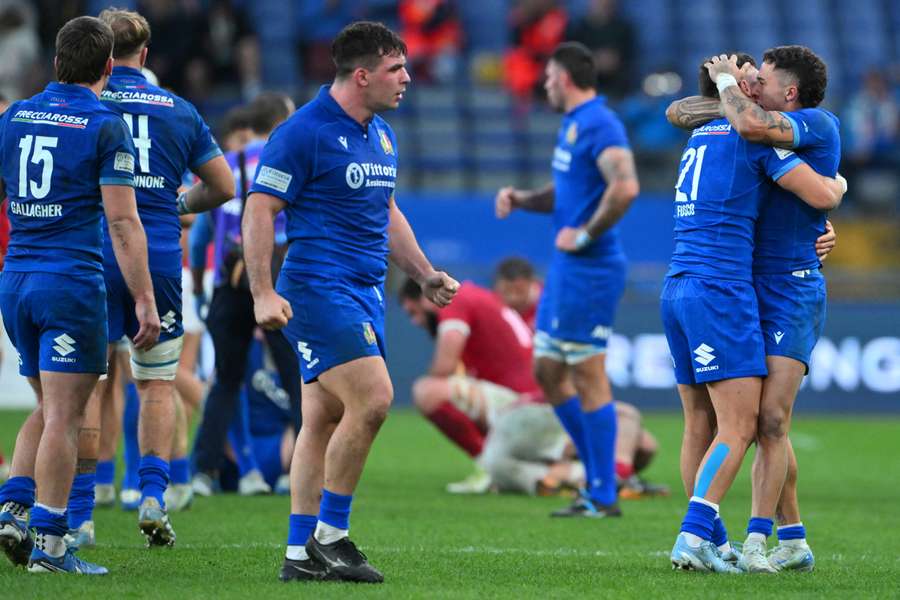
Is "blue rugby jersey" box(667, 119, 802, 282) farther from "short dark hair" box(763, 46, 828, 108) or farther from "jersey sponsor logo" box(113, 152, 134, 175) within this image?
→ "jersey sponsor logo" box(113, 152, 134, 175)

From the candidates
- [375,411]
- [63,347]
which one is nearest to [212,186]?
[63,347]

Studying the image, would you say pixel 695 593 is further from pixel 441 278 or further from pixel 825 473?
pixel 825 473

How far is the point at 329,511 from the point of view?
5.97 metres

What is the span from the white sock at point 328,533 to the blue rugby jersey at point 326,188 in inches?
38.2

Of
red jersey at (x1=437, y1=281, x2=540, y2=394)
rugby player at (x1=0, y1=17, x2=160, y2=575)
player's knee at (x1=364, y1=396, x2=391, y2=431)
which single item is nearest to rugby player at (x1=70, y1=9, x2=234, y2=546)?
rugby player at (x1=0, y1=17, x2=160, y2=575)

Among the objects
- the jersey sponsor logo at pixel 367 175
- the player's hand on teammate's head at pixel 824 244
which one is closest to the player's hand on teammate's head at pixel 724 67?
the player's hand on teammate's head at pixel 824 244

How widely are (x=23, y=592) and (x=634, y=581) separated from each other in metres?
2.40

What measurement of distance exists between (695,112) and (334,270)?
187 cm

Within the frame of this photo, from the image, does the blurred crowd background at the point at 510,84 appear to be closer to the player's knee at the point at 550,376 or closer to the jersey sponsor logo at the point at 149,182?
the player's knee at the point at 550,376

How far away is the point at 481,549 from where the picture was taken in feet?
24.0

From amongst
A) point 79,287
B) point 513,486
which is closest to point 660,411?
point 513,486

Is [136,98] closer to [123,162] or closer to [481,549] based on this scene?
[123,162]

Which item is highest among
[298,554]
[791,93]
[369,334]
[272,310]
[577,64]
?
[577,64]

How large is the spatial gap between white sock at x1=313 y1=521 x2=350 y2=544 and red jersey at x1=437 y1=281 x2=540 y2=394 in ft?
17.1
